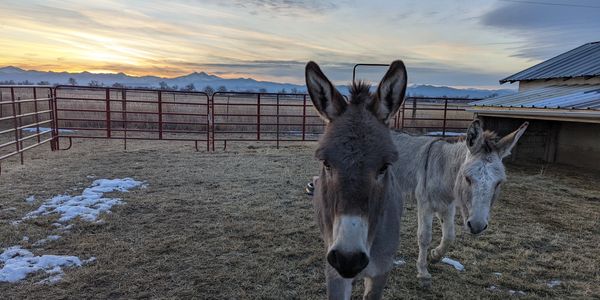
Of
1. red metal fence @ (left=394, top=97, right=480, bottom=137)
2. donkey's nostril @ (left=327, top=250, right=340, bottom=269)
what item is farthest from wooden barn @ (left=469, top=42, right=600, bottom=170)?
donkey's nostril @ (left=327, top=250, right=340, bottom=269)

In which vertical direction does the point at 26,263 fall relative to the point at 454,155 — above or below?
below

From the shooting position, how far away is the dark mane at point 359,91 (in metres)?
2.07

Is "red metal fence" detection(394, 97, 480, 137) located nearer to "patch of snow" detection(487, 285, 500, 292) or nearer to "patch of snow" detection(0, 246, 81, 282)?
"patch of snow" detection(487, 285, 500, 292)

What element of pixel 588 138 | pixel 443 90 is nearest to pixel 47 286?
pixel 588 138

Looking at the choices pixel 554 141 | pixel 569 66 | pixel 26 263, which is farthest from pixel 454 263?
pixel 569 66

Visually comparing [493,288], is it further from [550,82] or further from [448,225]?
[550,82]

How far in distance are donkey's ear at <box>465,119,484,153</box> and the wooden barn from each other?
6.71m

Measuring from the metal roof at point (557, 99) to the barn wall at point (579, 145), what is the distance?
51.7 inches

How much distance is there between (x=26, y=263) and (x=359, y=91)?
13.2 ft

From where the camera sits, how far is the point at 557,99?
8.98 meters

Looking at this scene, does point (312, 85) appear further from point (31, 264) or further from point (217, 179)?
point (217, 179)

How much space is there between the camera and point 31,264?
3.70 meters

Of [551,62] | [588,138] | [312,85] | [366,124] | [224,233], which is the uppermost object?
[551,62]

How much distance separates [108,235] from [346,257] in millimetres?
4166
